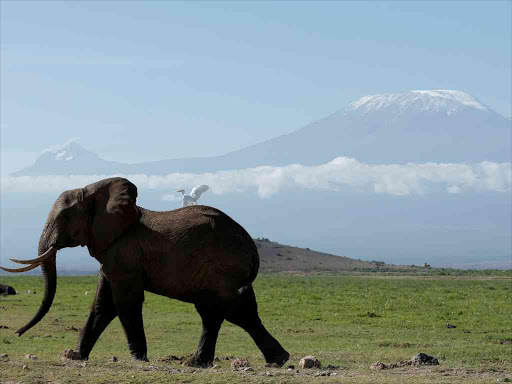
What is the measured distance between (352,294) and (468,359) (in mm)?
23335

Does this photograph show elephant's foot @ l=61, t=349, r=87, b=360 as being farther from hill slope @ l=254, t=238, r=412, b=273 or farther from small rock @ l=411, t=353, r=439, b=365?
hill slope @ l=254, t=238, r=412, b=273

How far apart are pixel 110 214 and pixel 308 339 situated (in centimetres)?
890

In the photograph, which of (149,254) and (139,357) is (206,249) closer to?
(149,254)

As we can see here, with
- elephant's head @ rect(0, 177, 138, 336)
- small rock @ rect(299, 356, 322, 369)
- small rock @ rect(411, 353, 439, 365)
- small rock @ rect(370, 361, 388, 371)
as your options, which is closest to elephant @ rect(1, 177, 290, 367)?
elephant's head @ rect(0, 177, 138, 336)

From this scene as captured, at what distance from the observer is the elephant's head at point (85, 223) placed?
14898 mm

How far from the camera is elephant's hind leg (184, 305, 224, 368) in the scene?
1500 centimetres

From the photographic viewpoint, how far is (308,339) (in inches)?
885

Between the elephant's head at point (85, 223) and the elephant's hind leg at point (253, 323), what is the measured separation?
7.13ft

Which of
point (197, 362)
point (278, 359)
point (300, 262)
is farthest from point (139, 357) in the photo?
point (300, 262)

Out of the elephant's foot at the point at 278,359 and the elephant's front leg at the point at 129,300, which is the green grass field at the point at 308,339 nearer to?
the elephant's foot at the point at 278,359

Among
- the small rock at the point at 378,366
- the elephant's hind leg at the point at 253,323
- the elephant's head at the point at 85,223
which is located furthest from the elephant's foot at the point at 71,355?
the small rock at the point at 378,366

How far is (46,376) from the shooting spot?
12727 mm

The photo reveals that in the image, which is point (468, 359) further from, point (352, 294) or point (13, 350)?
point (352, 294)

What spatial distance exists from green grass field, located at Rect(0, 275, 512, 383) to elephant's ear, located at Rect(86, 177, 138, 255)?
1913mm
